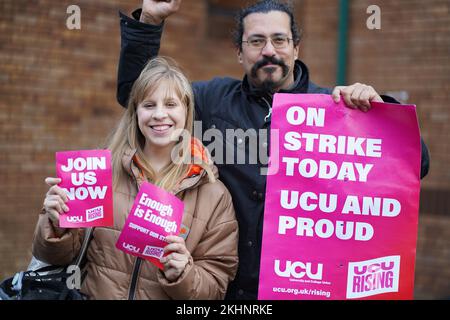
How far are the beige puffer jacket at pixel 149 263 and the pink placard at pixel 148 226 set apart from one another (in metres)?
0.12

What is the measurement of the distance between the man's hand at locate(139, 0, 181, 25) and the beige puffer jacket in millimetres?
703

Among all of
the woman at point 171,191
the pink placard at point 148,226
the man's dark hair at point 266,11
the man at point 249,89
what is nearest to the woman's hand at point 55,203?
the woman at point 171,191

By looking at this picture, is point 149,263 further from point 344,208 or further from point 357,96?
point 357,96

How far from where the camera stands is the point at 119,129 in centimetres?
308

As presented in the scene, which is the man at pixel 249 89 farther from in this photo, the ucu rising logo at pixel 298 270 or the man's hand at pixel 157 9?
the ucu rising logo at pixel 298 270

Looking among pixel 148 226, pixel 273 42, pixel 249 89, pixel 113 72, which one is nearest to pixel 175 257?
pixel 148 226

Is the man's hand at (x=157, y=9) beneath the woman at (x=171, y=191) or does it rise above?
above

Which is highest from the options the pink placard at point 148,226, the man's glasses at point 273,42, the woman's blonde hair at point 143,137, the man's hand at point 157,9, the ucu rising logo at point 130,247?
the man's hand at point 157,9

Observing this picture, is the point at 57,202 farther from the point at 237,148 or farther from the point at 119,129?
the point at 237,148

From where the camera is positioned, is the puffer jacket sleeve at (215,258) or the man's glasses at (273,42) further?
the man's glasses at (273,42)

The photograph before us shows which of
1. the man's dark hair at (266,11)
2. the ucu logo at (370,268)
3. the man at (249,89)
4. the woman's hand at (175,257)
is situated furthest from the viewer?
the man's dark hair at (266,11)

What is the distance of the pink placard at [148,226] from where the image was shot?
2.70 metres

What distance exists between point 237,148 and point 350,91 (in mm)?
605

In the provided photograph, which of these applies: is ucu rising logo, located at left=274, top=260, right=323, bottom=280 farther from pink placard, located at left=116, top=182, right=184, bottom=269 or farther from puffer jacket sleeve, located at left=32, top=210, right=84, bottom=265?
puffer jacket sleeve, located at left=32, top=210, right=84, bottom=265
